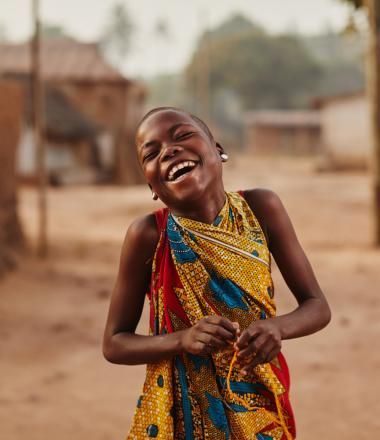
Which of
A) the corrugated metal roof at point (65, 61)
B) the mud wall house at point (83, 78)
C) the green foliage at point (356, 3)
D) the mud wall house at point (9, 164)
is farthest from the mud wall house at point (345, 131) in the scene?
the mud wall house at point (9, 164)

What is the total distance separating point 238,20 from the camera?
65812 mm

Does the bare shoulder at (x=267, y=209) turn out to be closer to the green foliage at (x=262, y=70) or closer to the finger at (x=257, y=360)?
the finger at (x=257, y=360)

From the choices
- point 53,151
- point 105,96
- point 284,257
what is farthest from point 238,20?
point 284,257

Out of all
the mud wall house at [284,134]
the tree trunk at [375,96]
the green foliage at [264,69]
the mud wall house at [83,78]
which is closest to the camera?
the tree trunk at [375,96]

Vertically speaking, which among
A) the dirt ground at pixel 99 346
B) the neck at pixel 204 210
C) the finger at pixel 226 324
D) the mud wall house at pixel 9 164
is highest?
the neck at pixel 204 210

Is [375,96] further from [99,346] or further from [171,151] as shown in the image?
[171,151]

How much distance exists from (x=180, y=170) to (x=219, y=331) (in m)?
0.35

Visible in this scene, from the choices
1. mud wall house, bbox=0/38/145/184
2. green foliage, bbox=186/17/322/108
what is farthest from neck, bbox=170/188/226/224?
green foliage, bbox=186/17/322/108

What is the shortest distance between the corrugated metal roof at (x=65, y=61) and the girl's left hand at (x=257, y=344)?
2368 cm

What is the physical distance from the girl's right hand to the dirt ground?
7.40 feet

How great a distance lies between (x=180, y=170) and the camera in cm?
140

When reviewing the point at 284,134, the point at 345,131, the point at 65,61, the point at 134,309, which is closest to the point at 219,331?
the point at 134,309

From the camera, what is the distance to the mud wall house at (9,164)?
755 centimetres

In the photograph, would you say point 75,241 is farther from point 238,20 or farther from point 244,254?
point 238,20
